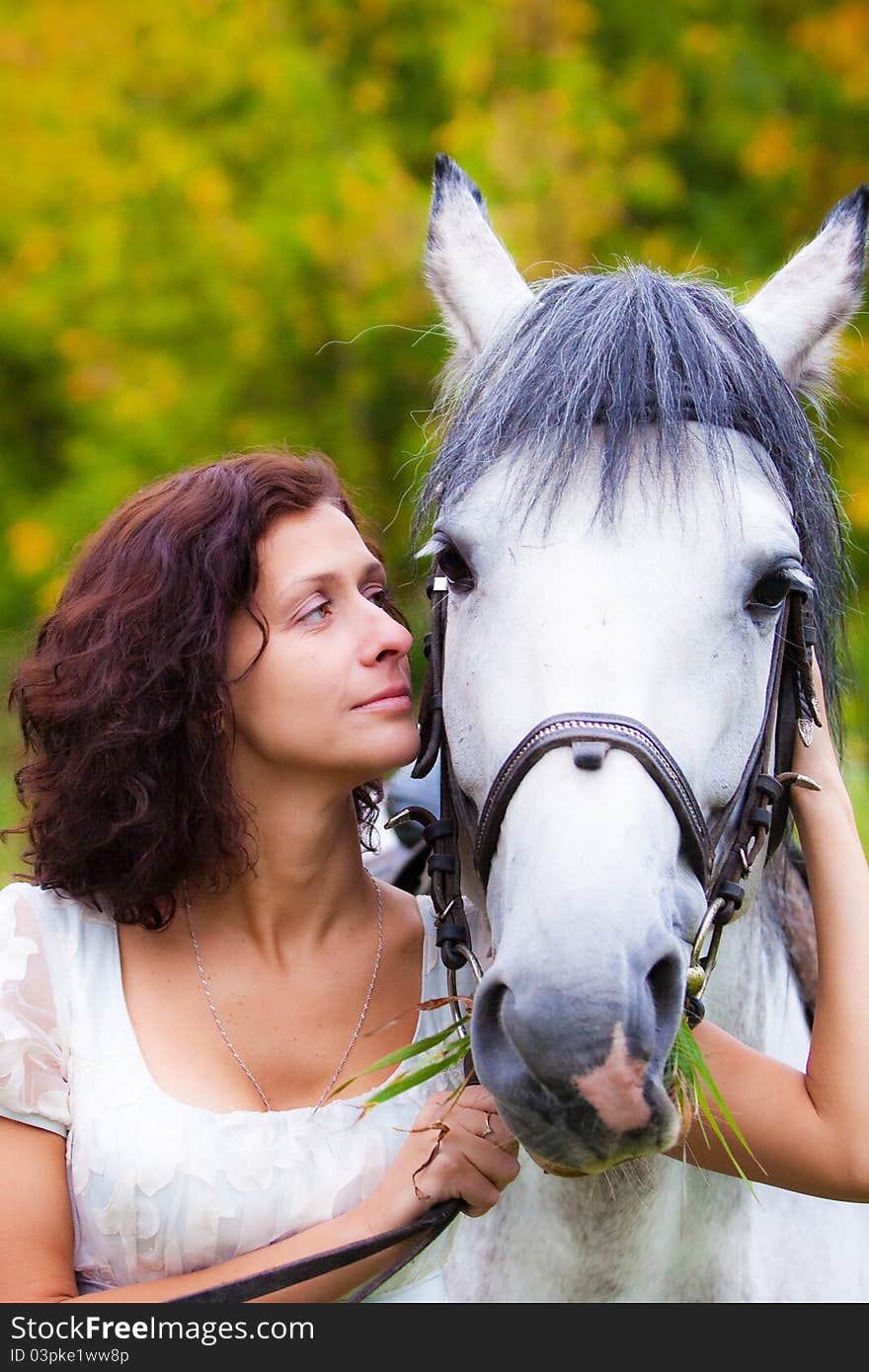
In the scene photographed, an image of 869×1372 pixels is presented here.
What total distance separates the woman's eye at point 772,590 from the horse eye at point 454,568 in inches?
16.5

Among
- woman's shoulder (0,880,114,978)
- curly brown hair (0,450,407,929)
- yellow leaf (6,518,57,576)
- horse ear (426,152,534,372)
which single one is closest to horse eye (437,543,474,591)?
curly brown hair (0,450,407,929)

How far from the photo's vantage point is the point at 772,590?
1.87m

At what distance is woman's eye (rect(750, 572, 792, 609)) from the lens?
1853mm

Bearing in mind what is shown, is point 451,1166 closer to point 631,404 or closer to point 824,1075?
point 824,1075

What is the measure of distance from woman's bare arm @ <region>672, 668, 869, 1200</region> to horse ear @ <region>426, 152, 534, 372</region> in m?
1.07

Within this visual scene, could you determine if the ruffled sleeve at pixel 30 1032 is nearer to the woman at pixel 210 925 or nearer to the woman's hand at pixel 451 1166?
the woman at pixel 210 925

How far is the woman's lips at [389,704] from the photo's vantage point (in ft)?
6.89

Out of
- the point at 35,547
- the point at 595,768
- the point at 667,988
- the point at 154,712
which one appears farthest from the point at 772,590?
the point at 35,547

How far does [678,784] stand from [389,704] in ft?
2.00

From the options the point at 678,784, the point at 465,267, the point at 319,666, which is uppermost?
the point at 465,267

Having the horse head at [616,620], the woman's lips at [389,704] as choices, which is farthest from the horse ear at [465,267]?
the woman's lips at [389,704]

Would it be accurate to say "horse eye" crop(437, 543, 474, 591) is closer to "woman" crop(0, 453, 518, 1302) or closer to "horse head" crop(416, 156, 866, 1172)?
"horse head" crop(416, 156, 866, 1172)

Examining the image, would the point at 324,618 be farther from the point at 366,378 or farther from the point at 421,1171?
the point at 366,378

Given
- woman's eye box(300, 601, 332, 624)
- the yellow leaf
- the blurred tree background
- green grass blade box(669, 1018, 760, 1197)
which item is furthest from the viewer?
the yellow leaf
